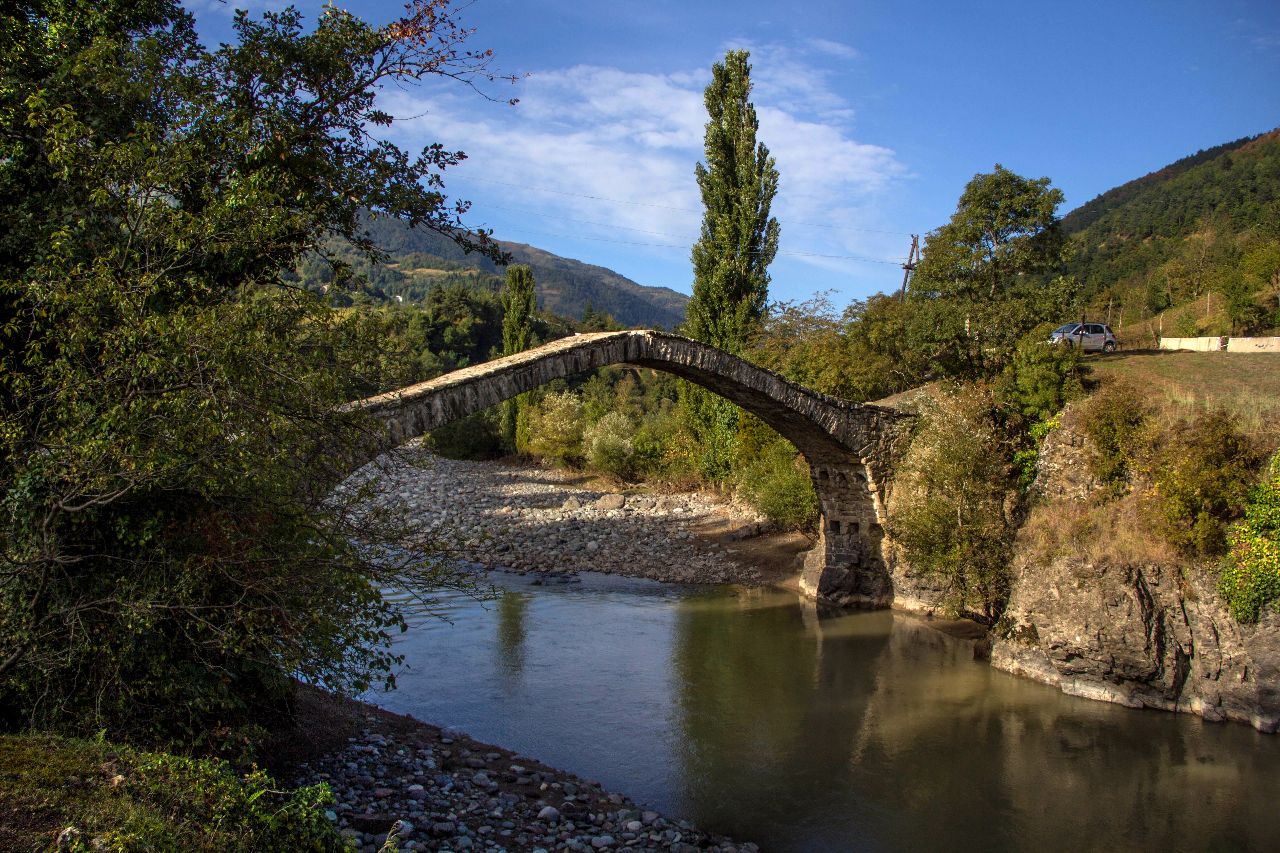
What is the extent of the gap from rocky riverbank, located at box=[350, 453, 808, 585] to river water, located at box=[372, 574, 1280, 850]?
3.53 m

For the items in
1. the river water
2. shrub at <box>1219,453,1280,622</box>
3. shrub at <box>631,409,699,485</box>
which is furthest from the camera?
shrub at <box>631,409,699,485</box>

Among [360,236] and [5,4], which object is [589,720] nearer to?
[360,236]

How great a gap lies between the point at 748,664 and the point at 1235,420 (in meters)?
8.02

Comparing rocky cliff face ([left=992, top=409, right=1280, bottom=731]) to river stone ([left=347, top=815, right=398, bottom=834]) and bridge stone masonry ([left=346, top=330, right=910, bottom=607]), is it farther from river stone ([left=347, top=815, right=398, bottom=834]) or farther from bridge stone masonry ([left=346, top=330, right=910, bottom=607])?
river stone ([left=347, top=815, right=398, bottom=834])

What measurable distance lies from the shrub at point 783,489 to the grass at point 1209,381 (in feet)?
21.7

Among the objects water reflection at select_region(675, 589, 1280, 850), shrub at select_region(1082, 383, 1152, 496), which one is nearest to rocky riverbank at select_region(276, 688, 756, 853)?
water reflection at select_region(675, 589, 1280, 850)

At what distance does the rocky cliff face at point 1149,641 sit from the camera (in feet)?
36.4

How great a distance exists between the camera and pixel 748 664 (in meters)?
14.1

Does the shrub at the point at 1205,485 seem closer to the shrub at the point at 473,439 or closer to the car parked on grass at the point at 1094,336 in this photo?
the car parked on grass at the point at 1094,336

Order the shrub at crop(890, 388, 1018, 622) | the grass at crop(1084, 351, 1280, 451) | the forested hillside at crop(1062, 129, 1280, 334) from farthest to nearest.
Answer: the forested hillside at crop(1062, 129, 1280, 334) < the shrub at crop(890, 388, 1018, 622) < the grass at crop(1084, 351, 1280, 451)

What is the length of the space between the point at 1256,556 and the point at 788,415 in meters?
7.42

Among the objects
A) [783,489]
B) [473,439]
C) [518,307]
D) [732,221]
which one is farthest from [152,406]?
[473,439]

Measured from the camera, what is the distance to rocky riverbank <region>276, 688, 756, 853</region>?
7395 mm

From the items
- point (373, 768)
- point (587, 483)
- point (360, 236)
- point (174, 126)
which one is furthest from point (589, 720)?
point (587, 483)
